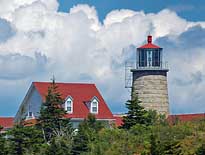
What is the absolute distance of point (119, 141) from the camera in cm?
4309

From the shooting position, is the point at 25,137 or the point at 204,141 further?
the point at 25,137

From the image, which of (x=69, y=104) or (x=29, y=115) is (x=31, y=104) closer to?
(x=29, y=115)

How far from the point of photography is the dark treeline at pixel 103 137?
37438 millimetres

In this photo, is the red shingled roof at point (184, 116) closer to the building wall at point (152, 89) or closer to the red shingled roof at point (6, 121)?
the building wall at point (152, 89)

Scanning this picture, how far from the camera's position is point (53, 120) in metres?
53.3

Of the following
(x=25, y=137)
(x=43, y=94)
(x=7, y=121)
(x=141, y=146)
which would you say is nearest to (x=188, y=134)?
(x=141, y=146)

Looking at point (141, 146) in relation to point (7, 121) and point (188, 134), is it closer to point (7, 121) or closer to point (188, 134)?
point (188, 134)

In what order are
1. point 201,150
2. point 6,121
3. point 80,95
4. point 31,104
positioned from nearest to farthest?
1. point 201,150
2. point 80,95
3. point 31,104
4. point 6,121

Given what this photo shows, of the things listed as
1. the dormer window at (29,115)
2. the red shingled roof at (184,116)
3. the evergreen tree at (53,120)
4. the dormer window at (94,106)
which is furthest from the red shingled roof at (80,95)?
the evergreen tree at (53,120)

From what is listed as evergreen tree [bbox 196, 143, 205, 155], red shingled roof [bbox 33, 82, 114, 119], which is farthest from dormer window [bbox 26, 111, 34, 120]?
evergreen tree [bbox 196, 143, 205, 155]

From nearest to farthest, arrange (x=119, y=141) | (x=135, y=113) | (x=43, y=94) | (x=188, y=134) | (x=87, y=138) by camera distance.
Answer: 1. (x=188, y=134)
2. (x=119, y=141)
3. (x=87, y=138)
4. (x=135, y=113)
5. (x=43, y=94)

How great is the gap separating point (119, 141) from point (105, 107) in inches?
908

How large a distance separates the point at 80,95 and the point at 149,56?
6582 mm

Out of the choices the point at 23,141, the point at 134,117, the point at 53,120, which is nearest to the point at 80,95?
the point at 53,120
